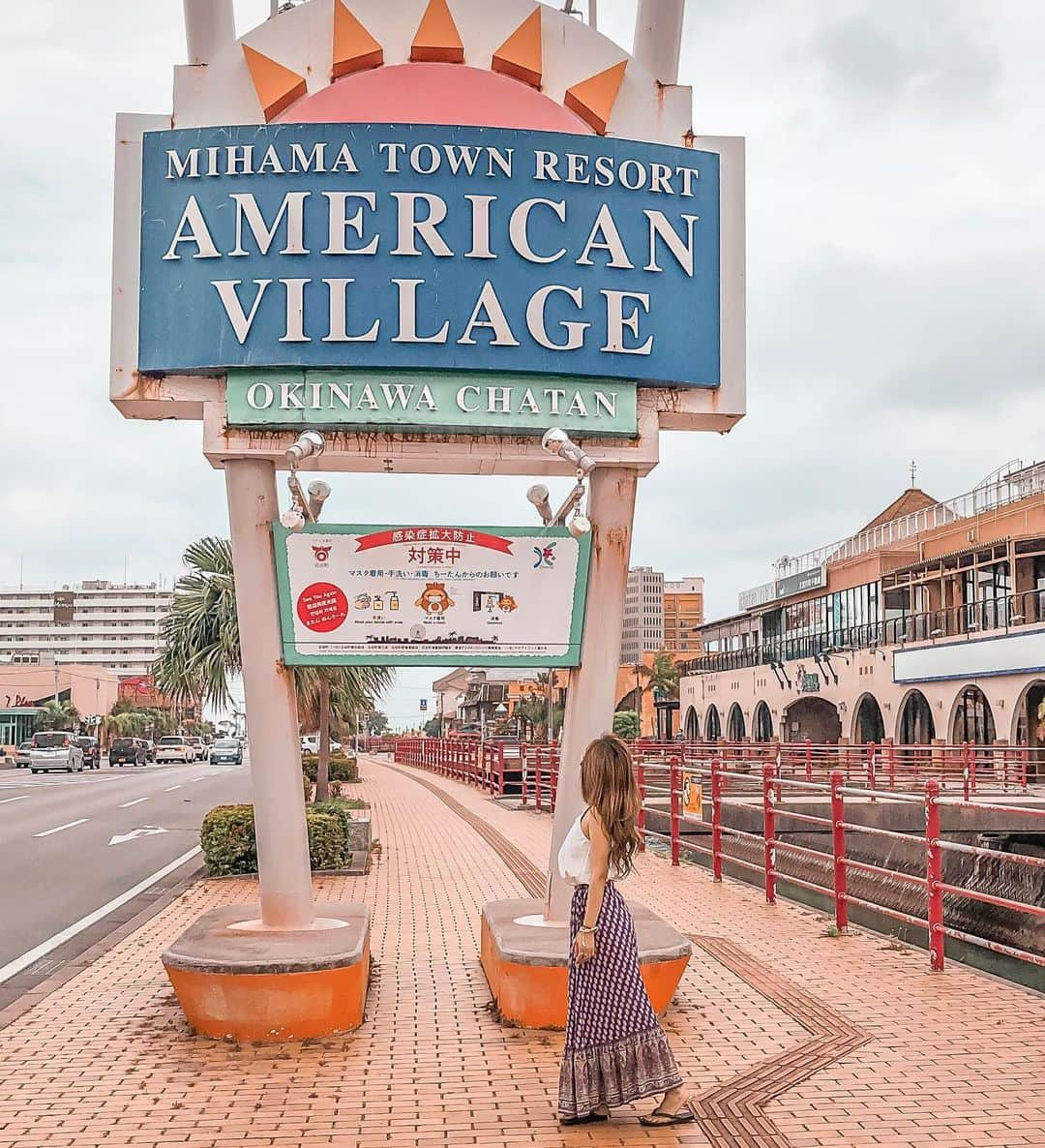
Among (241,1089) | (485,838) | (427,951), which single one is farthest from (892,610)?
(241,1089)

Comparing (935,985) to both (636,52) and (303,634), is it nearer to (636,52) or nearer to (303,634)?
(303,634)

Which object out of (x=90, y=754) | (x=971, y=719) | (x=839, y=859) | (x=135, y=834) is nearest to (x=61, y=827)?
(x=135, y=834)

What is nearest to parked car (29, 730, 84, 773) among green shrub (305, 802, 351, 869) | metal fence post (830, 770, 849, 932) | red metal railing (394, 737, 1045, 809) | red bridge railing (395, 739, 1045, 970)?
red bridge railing (395, 739, 1045, 970)

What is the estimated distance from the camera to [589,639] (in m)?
7.34

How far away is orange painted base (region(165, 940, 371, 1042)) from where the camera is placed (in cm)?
645

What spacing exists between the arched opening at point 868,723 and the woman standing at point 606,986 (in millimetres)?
43677

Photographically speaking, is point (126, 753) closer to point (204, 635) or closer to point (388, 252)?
point (204, 635)

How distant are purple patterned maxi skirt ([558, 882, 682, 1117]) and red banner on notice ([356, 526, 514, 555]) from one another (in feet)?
8.53

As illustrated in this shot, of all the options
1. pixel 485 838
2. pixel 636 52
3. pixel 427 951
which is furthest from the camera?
pixel 485 838

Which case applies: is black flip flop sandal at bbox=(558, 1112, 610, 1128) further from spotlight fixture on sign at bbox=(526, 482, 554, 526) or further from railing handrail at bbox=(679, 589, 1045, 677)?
railing handrail at bbox=(679, 589, 1045, 677)

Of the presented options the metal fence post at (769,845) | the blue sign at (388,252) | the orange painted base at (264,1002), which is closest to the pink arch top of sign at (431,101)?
the blue sign at (388,252)

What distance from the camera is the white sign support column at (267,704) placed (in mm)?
7211

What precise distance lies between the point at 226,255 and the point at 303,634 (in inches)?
84.5

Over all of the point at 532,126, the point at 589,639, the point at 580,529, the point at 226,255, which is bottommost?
the point at 589,639
